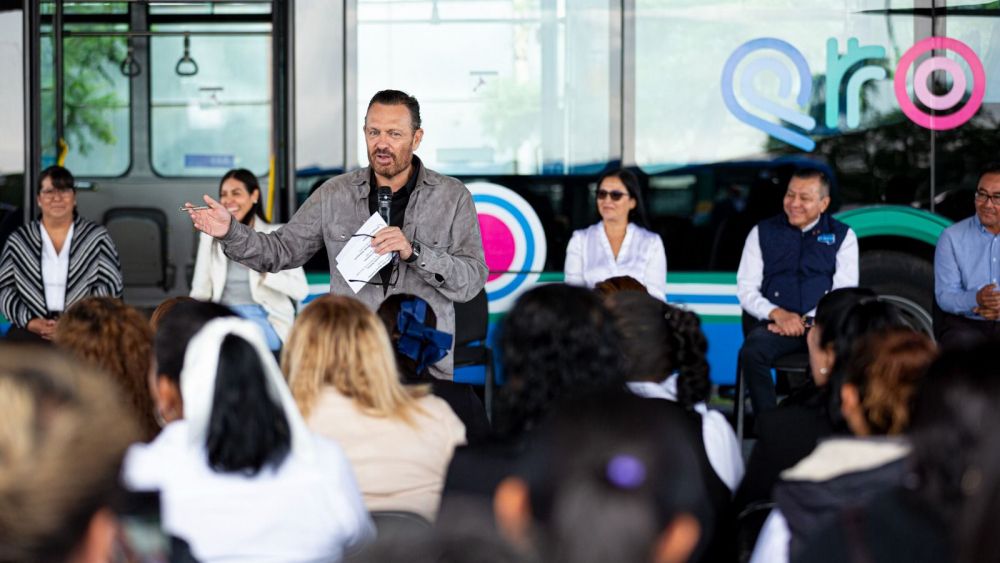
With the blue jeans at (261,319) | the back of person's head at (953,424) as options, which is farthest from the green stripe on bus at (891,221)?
the back of person's head at (953,424)

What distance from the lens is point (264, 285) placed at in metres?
6.26

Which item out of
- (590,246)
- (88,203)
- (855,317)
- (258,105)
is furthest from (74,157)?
(855,317)

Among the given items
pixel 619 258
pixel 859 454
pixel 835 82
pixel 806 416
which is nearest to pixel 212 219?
pixel 806 416

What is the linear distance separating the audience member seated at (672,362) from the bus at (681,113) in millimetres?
2957

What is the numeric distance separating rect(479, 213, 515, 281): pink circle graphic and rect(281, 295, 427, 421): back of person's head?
3633 millimetres

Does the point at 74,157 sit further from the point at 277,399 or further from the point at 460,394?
the point at 277,399

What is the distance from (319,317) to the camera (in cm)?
308

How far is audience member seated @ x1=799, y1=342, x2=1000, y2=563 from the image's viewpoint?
1.64 meters

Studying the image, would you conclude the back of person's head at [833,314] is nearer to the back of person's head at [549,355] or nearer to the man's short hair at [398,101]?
the back of person's head at [549,355]

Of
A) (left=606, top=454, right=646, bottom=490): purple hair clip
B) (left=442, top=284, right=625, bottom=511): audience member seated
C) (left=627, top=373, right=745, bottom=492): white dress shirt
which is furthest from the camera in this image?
(left=627, top=373, right=745, bottom=492): white dress shirt

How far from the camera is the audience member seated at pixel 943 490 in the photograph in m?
1.64

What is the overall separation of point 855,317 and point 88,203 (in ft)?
19.6

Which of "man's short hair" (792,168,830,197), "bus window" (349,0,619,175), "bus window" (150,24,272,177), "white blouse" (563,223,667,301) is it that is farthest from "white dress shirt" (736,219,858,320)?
"bus window" (150,24,272,177)

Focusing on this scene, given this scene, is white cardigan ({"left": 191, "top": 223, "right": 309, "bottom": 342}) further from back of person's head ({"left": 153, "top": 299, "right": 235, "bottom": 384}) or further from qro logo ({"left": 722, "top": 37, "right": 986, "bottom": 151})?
back of person's head ({"left": 153, "top": 299, "right": 235, "bottom": 384})
